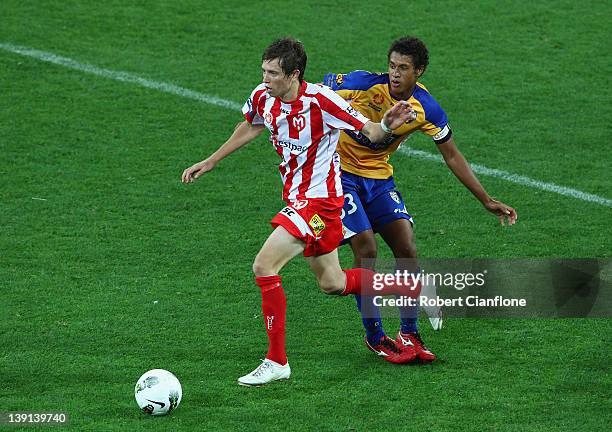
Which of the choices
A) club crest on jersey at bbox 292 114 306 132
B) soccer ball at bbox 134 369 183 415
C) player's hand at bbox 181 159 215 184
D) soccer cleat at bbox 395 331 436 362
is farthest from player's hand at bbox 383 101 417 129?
soccer ball at bbox 134 369 183 415

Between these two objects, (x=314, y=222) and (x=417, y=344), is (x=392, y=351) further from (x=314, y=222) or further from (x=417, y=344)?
(x=314, y=222)

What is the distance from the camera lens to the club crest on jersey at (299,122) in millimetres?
6676

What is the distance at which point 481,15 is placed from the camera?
13.0 m

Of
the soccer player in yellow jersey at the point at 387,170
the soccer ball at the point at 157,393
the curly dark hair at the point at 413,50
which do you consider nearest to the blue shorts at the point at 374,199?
the soccer player in yellow jersey at the point at 387,170

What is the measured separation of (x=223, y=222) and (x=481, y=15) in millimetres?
5168

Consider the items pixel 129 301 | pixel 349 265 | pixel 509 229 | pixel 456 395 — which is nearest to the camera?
pixel 456 395

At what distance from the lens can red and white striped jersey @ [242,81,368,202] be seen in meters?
6.66

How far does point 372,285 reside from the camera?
705 centimetres

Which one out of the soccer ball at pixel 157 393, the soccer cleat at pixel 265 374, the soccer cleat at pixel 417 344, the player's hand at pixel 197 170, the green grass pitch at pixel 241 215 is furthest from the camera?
the soccer cleat at pixel 417 344

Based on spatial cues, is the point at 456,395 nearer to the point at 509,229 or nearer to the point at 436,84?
the point at 509,229

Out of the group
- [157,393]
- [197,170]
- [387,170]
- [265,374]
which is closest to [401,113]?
[387,170]

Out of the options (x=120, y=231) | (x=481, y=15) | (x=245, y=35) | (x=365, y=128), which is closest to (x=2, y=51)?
(x=245, y=35)

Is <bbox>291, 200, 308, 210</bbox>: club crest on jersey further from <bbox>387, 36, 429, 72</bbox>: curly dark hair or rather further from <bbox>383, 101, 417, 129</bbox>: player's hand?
<bbox>387, 36, 429, 72</bbox>: curly dark hair

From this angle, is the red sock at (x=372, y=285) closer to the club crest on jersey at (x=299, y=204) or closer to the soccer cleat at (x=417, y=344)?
the soccer cleat at (x=417, y=344)
